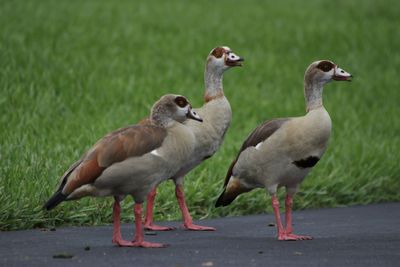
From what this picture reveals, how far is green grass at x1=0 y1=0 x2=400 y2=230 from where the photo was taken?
10133 mm

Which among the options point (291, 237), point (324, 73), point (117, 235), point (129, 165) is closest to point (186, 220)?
point (291, 237)

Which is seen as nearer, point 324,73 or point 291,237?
point 291,237

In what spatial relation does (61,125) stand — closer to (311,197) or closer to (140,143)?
(311,197)

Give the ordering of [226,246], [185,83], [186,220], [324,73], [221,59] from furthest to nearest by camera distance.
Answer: [185,83], [221,59], [186,220], [324,73], [226,246]

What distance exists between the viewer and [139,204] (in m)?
7.54

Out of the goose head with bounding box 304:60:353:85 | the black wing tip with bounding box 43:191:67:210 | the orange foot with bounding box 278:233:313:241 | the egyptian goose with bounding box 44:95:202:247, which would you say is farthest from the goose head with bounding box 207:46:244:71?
the black wing tip with bounding box 43:191:67:210

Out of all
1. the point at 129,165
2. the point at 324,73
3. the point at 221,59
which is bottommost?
the point at 129,165

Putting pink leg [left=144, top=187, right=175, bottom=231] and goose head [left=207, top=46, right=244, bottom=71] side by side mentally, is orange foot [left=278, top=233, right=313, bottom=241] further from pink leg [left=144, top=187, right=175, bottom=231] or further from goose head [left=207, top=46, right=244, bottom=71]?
goose head [left=207, top=46, right=244, bottom=71]

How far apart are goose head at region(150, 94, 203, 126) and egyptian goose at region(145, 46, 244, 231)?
786 millimetres

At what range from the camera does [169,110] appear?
307 inches

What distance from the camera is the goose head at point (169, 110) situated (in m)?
7.80

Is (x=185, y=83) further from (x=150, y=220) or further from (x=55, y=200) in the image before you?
(x=55, y=200)

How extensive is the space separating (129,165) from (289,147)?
1.44 metres

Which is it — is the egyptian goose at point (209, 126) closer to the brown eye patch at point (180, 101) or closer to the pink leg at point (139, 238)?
the brown eye patch at point (180, 101)
